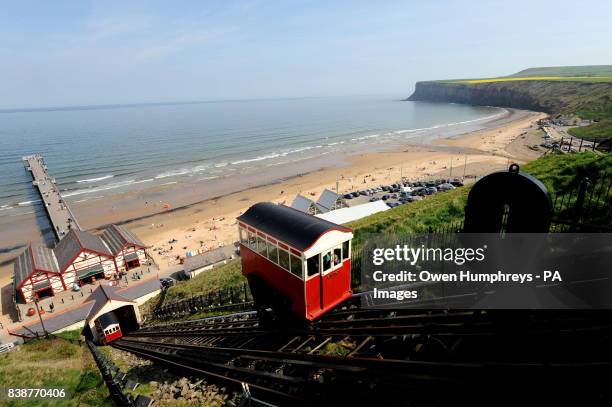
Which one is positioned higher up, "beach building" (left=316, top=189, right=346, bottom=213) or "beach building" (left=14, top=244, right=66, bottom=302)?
"beach building" (left=316, top=189, right=346, bottom=213)

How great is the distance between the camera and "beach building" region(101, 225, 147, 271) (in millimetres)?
33750

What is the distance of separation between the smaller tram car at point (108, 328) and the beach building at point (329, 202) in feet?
80.6

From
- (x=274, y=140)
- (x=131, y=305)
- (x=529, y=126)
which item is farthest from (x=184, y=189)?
(x=529, y=126)

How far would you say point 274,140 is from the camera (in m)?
111

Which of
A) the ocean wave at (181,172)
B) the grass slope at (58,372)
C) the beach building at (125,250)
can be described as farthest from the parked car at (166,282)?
the ocean wave at (181,172)

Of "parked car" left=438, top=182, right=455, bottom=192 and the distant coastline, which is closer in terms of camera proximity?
the distant coastline

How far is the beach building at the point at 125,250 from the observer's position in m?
33.8

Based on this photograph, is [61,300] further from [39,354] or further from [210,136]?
[210,136]

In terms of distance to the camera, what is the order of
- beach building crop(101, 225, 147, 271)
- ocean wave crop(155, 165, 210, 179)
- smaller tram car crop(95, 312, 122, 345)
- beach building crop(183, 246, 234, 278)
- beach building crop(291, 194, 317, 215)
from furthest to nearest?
ocean wave crop(155, 165, 210, 179) < beach building crop(291, 194, 317, 215) < beach building crop(101, 225, 147, 271) < beach building crop(183, 246, 234, 278) < smaller tram car crop(95, 312, 122, 345)

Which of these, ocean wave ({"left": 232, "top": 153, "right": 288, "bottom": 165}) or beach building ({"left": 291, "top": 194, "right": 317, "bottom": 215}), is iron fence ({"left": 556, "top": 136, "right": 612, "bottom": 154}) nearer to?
beach building ({"left": 291, "top": 194, "right": 317, "bottom": 215})

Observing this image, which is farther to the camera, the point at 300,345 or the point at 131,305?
the point at 131,305

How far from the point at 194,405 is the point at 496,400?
22.8ft

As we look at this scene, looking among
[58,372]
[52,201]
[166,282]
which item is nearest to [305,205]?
[166,282]

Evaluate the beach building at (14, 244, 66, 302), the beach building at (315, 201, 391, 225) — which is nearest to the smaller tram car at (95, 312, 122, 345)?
the beach building at (14, 244, 66, 302)
